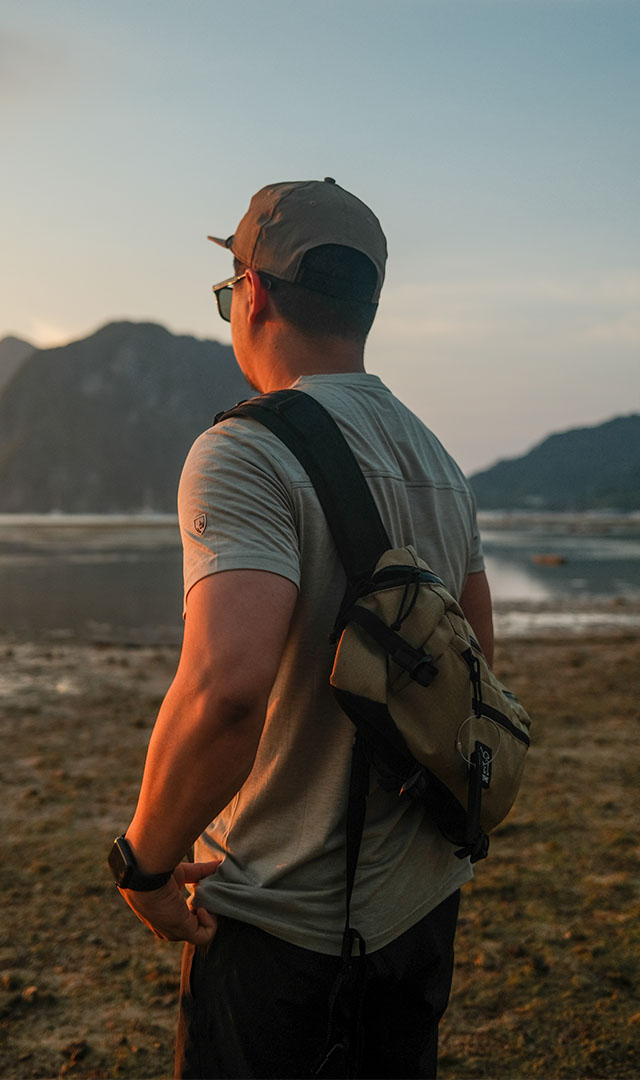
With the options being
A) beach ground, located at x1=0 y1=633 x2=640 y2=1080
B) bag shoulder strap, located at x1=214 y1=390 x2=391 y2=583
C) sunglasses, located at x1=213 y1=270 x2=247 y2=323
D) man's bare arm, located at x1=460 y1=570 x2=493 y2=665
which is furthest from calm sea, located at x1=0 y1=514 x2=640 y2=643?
bag shoulder strap, located at x1=214 y1=390 x2=391 y2=583

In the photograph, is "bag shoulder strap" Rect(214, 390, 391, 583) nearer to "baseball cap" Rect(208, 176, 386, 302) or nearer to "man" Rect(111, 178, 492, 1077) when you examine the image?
"man" Rect(111, 178, 492, 1077)

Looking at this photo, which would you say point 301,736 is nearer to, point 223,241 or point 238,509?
point 238,509

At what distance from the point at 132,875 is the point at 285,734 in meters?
0.39

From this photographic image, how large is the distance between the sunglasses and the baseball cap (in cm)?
7

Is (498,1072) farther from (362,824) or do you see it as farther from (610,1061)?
(362,824)

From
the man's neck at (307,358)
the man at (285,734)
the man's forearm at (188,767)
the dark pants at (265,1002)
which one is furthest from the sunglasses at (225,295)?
the dark pants at (265,1002)

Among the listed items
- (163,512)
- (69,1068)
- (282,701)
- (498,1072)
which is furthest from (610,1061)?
(163,512)

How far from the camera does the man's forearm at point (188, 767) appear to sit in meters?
1.45

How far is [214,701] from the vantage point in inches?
56.1

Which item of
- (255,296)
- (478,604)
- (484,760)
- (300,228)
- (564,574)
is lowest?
(564,574)

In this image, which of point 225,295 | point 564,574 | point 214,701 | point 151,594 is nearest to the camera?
point 214,701

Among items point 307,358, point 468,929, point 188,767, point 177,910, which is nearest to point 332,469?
point 307,358

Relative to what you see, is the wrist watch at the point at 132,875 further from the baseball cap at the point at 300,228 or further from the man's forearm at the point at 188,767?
the baseball cap at the point at 300,228

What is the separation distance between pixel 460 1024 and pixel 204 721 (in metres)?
2.68
